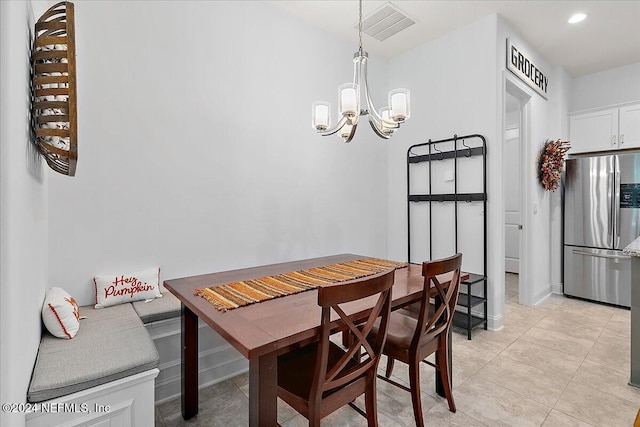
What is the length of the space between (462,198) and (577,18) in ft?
6.67

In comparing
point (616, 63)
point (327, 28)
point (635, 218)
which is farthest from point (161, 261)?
point (616, 63)

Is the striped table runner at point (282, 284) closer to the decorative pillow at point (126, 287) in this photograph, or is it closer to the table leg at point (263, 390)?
the table leg at point (263, 390)

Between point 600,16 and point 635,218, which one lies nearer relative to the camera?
point 600,16

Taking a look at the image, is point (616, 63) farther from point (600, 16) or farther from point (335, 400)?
point (335, 400)

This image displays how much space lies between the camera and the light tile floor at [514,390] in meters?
1.87

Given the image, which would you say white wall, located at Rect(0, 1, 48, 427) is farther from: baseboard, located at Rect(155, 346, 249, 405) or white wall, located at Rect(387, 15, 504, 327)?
white wall, located at Rect(387, 15, 504, 327)

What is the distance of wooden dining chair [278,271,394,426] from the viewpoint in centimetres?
122

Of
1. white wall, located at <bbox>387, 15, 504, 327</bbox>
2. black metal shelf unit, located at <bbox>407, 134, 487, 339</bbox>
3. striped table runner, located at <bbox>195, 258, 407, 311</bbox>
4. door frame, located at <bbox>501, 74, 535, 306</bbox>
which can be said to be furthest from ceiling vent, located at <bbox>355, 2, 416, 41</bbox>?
striped table runner, located at <bbox>195, 258, 407, 311</bbox>

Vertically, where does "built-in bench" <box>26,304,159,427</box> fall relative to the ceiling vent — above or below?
below

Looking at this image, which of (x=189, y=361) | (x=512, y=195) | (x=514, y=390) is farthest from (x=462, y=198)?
(x=512, y=195)

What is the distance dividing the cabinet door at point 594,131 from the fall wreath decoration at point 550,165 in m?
0.77

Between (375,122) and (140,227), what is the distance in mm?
1751

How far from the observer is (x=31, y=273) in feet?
→ 4.10

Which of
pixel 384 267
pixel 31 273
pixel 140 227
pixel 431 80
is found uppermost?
pixel 431 80
